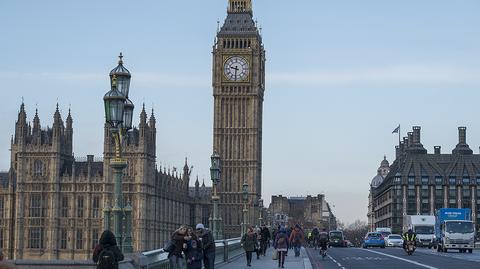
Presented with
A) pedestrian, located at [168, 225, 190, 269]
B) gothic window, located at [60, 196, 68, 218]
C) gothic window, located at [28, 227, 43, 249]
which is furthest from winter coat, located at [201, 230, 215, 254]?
gothic window, located at [60, 196, 68, 218]

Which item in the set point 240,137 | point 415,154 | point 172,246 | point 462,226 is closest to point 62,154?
point 240,137

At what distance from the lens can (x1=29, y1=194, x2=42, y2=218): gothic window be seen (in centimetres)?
10550

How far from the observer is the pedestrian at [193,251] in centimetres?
2402

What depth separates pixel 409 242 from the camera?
178 ft

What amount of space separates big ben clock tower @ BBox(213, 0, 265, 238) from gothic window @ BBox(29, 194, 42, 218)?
3366cm

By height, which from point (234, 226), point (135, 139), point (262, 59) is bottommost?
point (234, 226)

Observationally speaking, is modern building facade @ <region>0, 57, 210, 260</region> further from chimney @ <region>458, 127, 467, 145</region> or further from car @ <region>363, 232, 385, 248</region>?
chimney @ <region>458, 127, 467, 145</region>

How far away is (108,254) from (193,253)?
25.1ft

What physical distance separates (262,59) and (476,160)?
4014cm

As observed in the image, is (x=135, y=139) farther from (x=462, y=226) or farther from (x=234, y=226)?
(x=462, y=226)

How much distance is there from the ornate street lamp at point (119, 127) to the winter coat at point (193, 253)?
6.18 ft

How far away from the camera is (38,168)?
10738cm

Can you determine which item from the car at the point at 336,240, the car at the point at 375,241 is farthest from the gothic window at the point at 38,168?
the car at the point at 375,241

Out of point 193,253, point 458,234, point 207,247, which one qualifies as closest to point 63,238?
point 458,234
